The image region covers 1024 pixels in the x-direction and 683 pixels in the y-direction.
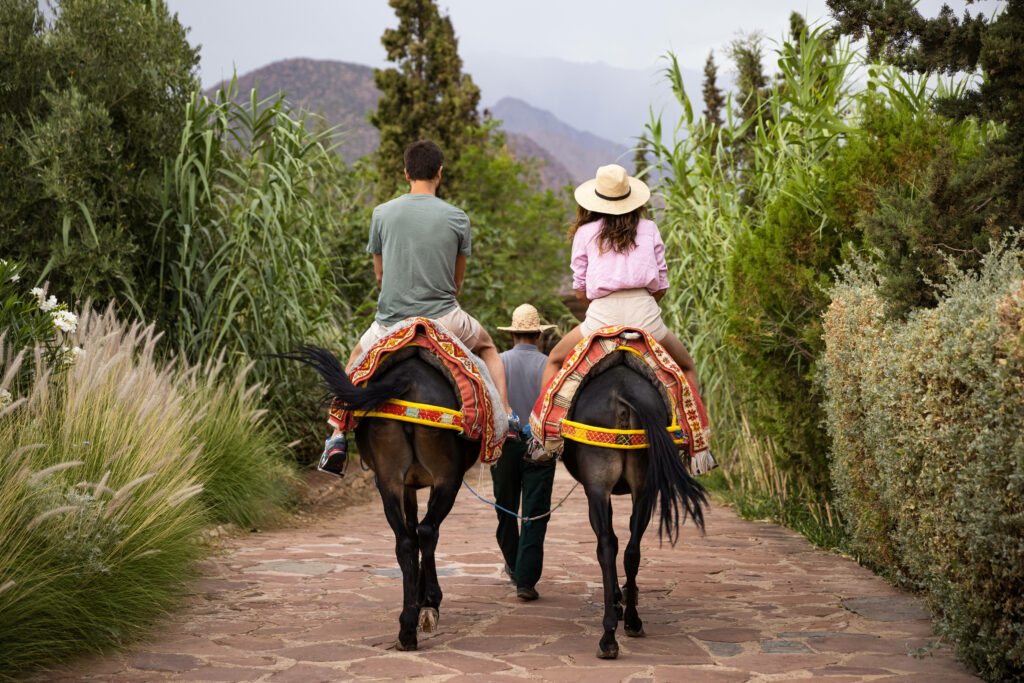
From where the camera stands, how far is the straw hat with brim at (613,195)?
18.0 feet

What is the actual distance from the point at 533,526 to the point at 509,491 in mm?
348

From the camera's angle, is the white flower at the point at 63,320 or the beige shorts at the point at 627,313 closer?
the beige shorts at the point at 627,313

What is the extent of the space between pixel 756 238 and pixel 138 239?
222 inches

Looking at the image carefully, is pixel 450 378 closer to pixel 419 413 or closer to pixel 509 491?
pixel 419 413

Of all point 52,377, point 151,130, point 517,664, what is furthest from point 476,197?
point 517,664

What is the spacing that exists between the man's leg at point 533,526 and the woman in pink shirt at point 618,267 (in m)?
0.99

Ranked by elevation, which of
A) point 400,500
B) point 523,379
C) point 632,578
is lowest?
point 632,578

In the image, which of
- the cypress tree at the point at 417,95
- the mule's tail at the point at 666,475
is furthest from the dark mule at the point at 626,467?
the cypress tree at the point at 417,95

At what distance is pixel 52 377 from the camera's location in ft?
20.4

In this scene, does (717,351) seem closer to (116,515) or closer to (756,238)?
(756,238)

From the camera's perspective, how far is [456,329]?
5320mm

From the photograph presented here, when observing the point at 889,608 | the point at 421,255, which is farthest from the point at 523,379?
the point at 889,608

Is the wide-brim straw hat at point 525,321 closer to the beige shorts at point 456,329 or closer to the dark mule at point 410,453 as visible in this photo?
the beige shorts at point 456,329

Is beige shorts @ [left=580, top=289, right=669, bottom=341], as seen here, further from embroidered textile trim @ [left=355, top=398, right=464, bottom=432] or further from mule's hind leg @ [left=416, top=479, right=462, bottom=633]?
mule's hind leg @ [left=416, top=479, right=462, bottom=633]
